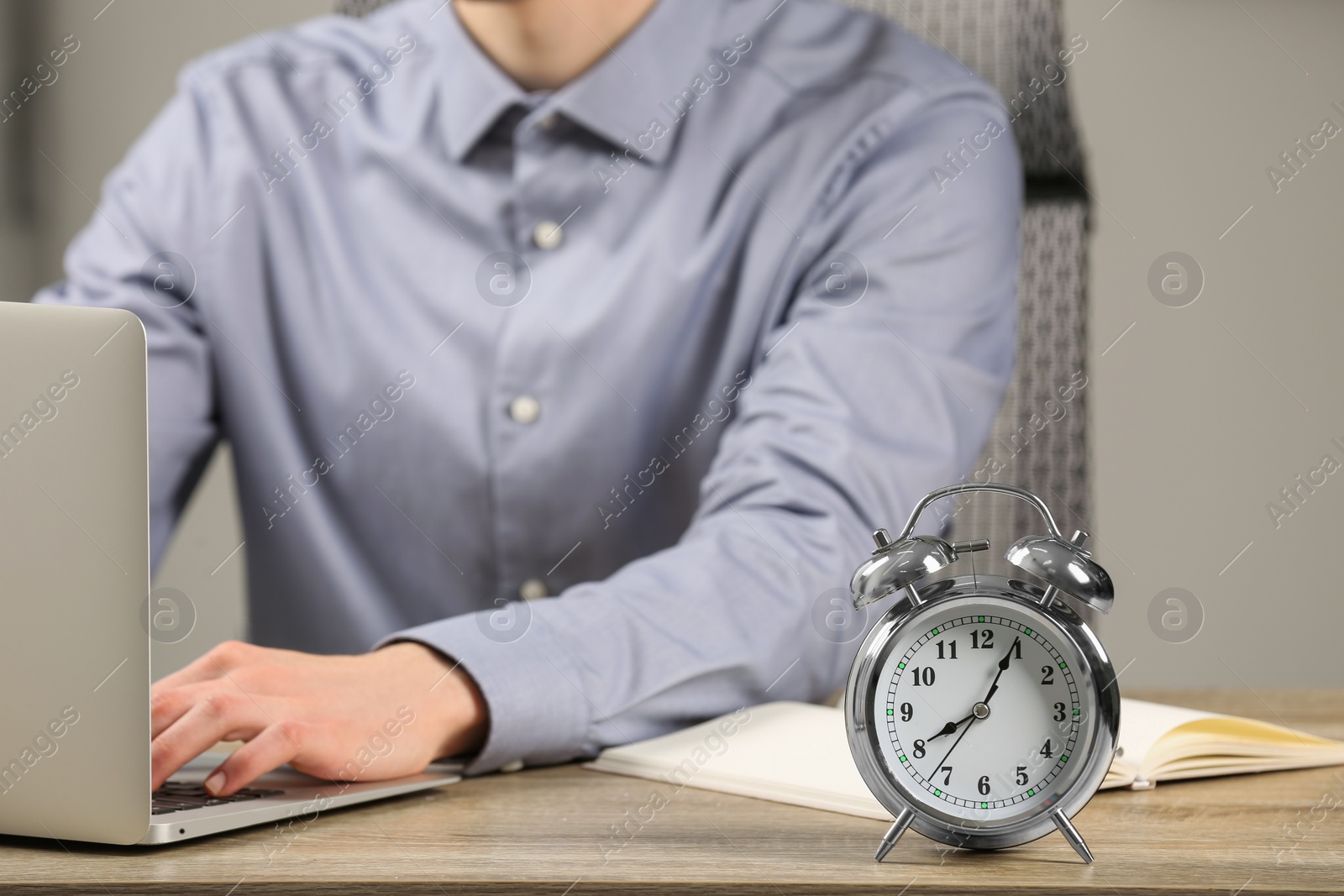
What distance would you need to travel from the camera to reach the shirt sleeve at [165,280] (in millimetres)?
1334

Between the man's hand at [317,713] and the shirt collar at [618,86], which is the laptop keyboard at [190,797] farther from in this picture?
the shirt collar at [618,86]

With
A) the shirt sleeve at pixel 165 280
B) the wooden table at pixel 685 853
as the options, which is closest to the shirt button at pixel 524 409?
the shirt sleeve at pixel 165 280

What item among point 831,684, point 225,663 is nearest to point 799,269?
point 831,684

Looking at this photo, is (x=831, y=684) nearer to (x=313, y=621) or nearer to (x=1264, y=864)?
(x=1264, y=864)

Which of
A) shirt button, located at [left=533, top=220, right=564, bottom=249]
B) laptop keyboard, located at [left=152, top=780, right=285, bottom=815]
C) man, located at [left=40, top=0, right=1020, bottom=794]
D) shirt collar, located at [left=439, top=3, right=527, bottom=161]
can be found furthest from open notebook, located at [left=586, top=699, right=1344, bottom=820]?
shirt collar, located at [left=439, top=3, right=527, bottom=161]

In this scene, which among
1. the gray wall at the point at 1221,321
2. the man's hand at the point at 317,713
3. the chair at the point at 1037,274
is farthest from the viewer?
the gray wall at the point at 1221,321

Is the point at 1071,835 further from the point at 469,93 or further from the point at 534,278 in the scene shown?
the point at 469,93

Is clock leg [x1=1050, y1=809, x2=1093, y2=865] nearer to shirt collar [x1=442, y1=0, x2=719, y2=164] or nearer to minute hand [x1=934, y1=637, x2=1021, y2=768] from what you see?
minute hand [x1=934, y1=637, x2=1021, y2=768]

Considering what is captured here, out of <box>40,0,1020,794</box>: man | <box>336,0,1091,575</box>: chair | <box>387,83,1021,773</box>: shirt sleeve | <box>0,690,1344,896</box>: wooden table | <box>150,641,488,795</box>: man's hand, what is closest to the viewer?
<box>0,690,1344,896</box>: wooden table

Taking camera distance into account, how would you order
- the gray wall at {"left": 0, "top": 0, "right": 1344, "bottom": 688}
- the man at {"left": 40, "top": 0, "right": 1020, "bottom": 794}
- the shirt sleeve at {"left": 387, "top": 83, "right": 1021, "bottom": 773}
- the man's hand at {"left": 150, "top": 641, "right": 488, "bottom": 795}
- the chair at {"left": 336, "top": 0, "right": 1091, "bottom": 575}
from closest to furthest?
the man's hand at {"left": 150, "top": 641, "right": 488, "bottom": 795}
the shirt sleeve at {"left": 387, "top": 83, "right": 1021, "bottom": 773}
the man at {"left": 40, "top": 0, "right": 1020, "bottom": 794}
the chair at {"left": 336, "top": 0, "right": 1091, "bottom": 575}
the gray wall at {"left": 0, "top": 0, "right": 1344, "bottom": 688}

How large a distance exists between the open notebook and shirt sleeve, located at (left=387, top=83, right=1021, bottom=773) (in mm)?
54

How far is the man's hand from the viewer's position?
0.60m

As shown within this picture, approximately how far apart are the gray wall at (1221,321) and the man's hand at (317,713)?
1.16 meters

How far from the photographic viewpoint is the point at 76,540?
1.60 feet
